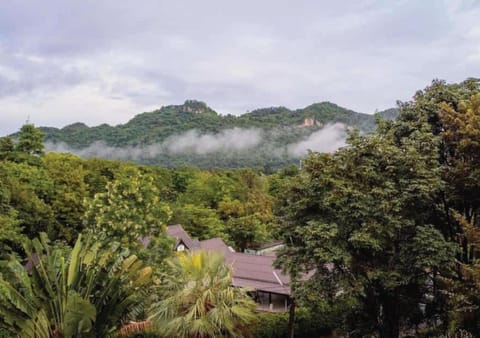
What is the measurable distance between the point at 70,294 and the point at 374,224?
745cm

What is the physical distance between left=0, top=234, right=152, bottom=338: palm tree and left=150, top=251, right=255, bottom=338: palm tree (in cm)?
110

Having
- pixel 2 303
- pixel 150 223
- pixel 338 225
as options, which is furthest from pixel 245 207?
pixel 2 303

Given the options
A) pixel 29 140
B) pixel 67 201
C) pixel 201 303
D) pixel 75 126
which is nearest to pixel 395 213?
pixel 201 303

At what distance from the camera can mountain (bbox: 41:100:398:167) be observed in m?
114

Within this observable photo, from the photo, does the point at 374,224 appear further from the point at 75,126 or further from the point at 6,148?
the point at 75,126

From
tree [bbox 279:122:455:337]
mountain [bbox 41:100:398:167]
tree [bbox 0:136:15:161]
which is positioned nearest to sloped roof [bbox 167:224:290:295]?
tree [bbox 279:122:455:337]

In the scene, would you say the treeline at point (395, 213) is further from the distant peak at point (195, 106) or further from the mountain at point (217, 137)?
the distant peak at point (195, 106)

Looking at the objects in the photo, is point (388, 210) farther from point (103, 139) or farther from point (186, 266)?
point (103, 139)

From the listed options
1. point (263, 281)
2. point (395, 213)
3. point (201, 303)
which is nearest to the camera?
point (201, 303)

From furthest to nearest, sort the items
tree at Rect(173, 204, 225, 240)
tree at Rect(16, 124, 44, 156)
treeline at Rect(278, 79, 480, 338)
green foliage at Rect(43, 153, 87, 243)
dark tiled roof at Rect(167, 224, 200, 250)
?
tree at Rect(173, 204, 225, 240)
tree at Rect(16, 124, 44, 156)
dark tiled roof at Rect(167, 224, 200, 250)
green foliage at Rect(43, 153, 87, 243)
treeline at Rect(278, 79, 480, 338)

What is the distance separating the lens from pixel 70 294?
9180 mm

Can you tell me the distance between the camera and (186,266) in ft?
33.2

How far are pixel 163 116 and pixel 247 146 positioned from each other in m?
40.3

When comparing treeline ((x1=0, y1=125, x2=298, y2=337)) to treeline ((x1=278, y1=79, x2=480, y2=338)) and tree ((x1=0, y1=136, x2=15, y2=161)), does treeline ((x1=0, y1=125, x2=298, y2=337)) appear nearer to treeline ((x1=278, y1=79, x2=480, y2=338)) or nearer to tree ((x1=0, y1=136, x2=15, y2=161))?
tree ((x1=0, y1=136, x2=15, y2=161))
